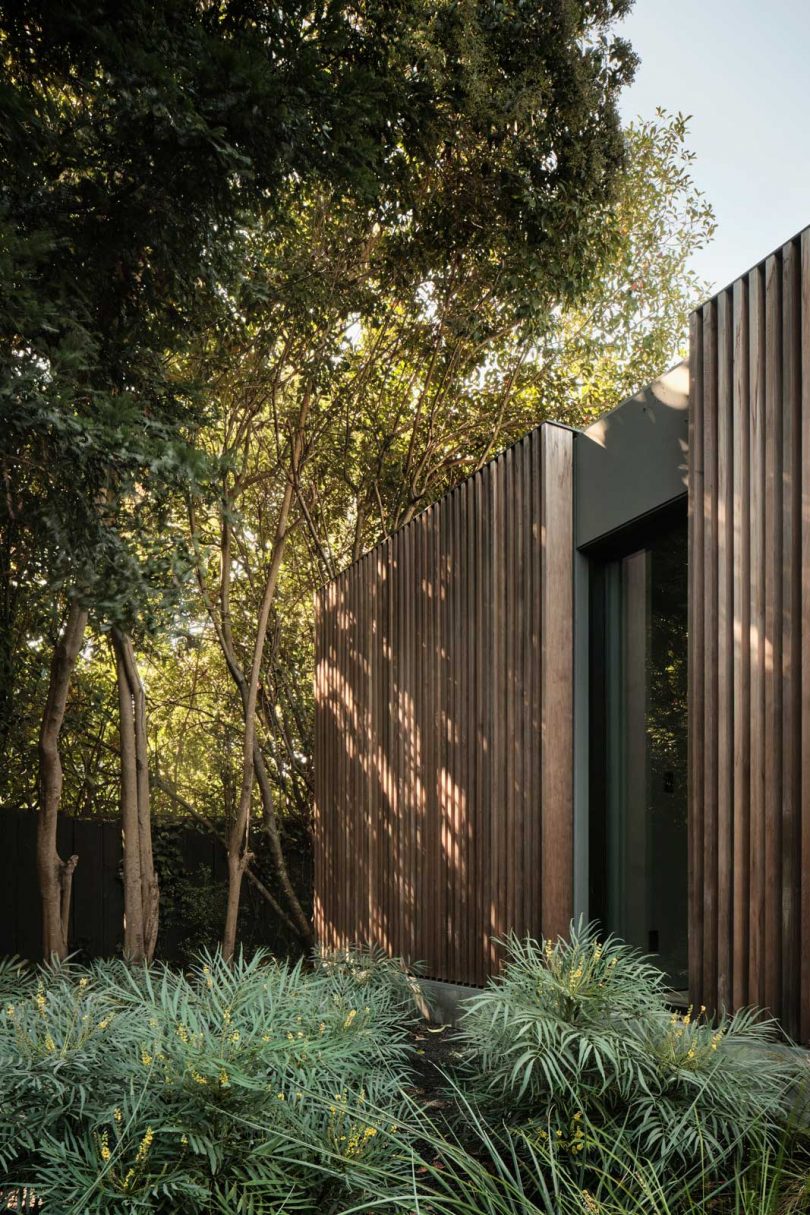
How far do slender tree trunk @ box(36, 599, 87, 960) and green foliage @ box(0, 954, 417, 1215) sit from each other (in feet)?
12.3

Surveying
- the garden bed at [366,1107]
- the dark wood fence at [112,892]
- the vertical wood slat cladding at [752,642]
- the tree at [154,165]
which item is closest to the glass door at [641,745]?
the vertical wood slat cladding at [752,642]

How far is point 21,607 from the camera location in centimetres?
820

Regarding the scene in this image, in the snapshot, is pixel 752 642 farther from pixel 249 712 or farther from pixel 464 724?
pixel 249 712

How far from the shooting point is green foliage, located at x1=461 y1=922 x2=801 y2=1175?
7.98 feet

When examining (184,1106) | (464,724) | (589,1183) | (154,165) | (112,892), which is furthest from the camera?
(112,892)

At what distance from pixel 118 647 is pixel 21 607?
2.10m

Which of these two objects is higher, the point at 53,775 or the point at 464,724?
the point at 464,724

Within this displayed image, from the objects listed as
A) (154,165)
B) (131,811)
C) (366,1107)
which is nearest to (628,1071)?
(366,1107)

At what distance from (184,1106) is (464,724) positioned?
3105 mm

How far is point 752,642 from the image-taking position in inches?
125

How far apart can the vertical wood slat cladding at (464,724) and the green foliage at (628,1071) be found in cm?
140

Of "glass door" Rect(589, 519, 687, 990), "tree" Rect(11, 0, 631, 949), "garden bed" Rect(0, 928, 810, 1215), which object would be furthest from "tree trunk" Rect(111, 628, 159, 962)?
"garden bed" Rect(0, 928, 810, 1215)

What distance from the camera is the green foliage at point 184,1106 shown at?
2105 mm

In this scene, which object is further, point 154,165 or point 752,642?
point 154,165
